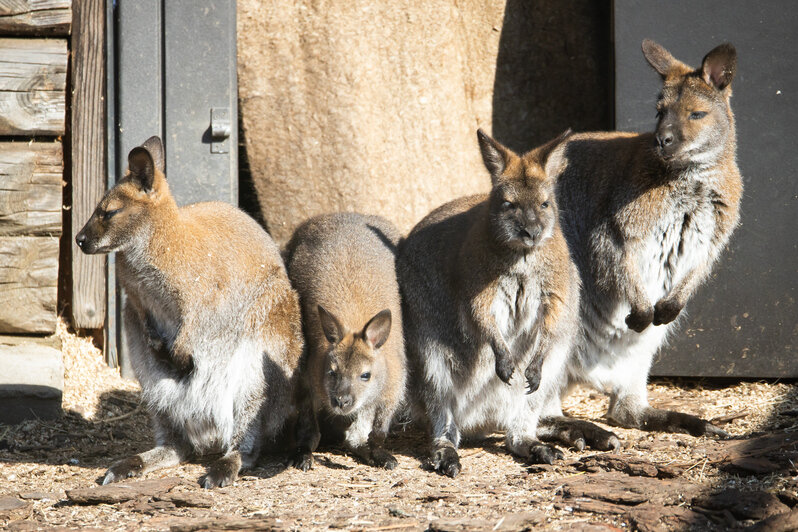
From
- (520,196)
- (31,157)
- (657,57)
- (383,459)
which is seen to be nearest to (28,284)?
(31,157)

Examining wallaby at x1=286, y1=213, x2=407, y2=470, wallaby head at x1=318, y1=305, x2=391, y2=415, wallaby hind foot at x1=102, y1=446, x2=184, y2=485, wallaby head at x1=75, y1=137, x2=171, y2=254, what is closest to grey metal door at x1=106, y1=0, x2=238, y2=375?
wallaby at x1=286, y1=213, x2=407, y2=470

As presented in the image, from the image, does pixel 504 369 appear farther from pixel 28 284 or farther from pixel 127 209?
pixel 28 284

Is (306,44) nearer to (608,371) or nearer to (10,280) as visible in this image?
(10,280)

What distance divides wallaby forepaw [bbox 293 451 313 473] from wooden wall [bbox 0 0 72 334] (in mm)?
1973

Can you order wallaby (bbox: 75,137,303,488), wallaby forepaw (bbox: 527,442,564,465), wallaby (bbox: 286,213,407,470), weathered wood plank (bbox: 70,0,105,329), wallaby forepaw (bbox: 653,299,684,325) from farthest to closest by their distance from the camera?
weathered wood plank (bbox: 70,0,105,329), wallaby forepaw (bbox: 653,299,684,325), wallaby forepaw (bbox: 527,442,564,465), wallaby (bbox: 286,213,407,470), wallaby (bbox: 75,137,303,488)

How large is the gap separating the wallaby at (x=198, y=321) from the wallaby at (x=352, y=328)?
0.17 m

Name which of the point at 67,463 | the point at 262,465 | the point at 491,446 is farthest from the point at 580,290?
the point at 67,463

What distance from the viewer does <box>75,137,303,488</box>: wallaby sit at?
4.81m

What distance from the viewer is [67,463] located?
17.0 feet

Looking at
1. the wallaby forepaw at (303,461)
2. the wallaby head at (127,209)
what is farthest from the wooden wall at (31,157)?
the wallaby forepaw at (303,461)

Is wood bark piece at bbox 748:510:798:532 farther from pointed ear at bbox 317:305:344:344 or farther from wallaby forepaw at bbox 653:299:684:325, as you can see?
pointed ear at bbox 317:305:344:344

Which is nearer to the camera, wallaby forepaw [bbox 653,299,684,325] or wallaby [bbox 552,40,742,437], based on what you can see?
wallaby [bbox 552,40,742,437]

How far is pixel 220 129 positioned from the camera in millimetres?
6141

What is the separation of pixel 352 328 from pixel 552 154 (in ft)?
4.58
